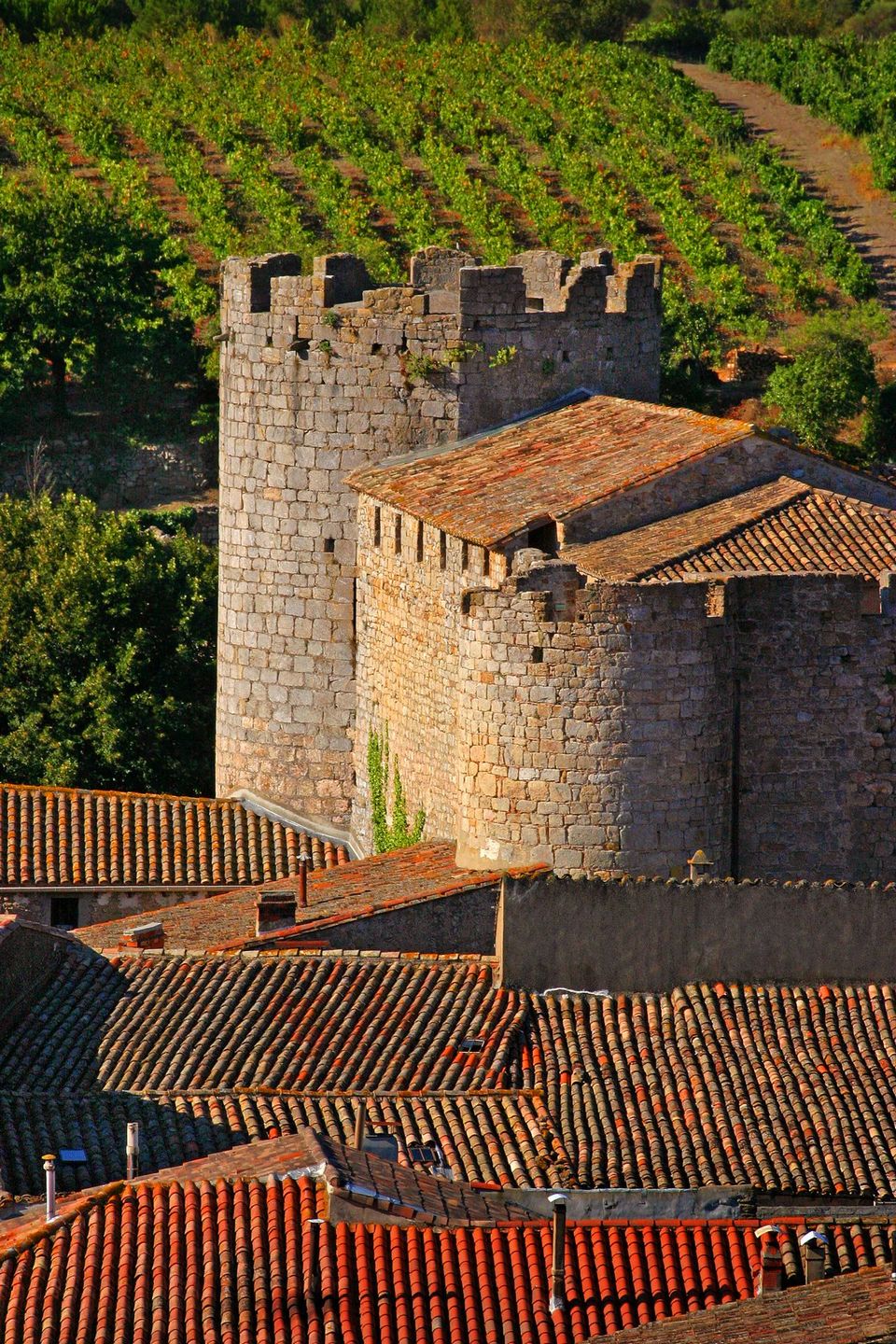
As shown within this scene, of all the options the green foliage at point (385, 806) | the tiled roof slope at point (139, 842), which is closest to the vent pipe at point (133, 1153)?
the green foliage at point (385, 806)

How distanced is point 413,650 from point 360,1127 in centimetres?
854

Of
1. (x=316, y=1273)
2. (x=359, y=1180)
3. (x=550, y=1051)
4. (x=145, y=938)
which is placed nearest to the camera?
(x=316, y=1273)

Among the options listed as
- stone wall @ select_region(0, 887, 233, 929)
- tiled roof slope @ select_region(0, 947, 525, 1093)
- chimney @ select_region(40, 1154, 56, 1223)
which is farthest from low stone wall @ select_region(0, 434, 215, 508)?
chimney @ select_region(40, 1154, 56, 1223)

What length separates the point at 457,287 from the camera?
30578 millimetres

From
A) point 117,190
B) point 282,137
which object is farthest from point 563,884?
point 282,137

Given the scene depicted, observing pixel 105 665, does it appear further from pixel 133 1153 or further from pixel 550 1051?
pixel 133 1153

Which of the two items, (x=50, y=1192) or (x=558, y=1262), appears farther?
(x=50, y=1192)

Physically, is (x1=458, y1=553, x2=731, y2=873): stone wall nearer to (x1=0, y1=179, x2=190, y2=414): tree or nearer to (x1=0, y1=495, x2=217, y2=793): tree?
(x1=0, y1=495, x2=217, y2=793): tree

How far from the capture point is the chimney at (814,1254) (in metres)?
17.4

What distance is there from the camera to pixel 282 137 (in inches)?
2456

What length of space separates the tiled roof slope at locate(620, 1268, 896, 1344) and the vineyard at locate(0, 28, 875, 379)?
116 ft

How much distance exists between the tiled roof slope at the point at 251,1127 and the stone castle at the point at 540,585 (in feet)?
14.0

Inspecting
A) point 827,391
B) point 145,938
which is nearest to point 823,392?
point 827,391

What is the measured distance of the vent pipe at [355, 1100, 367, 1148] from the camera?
19750 mm
